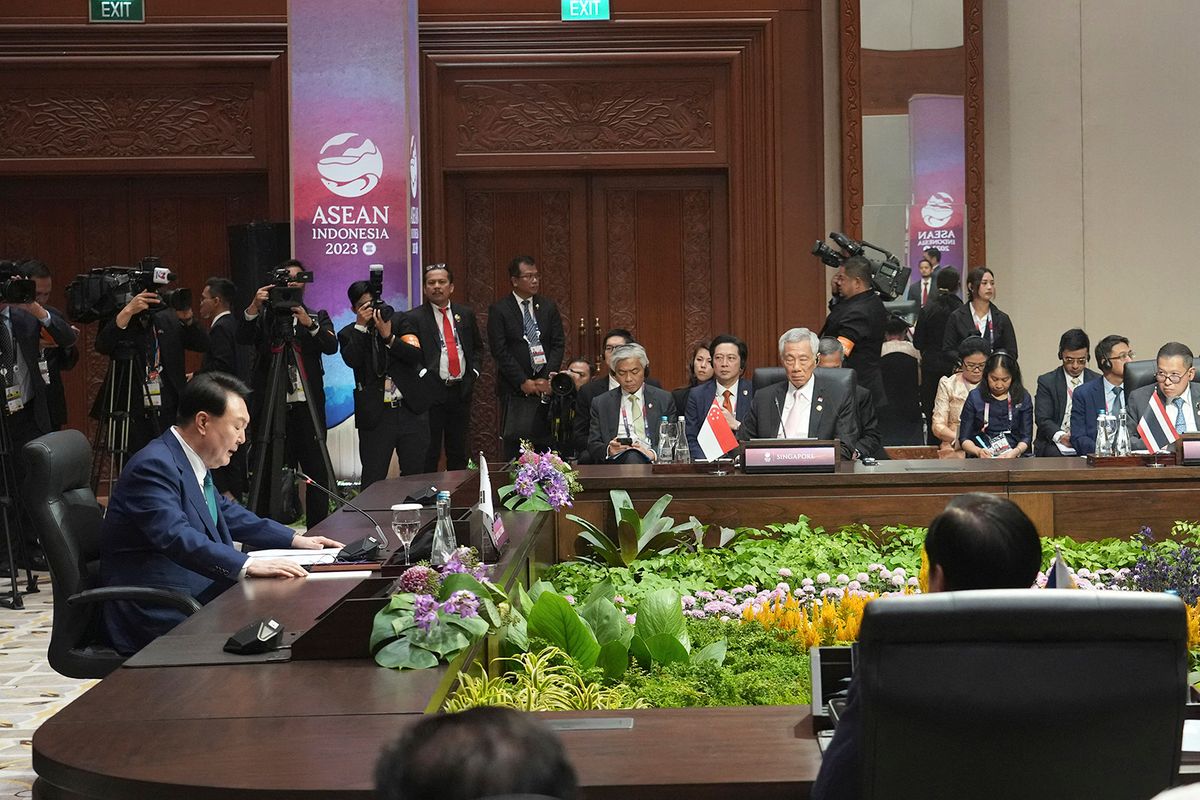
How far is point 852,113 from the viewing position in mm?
8430

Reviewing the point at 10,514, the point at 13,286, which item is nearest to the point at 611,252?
the point at 13,286

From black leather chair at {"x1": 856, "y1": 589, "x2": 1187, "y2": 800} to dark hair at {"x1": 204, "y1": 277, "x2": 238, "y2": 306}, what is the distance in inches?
252

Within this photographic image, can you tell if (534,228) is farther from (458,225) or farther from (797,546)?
(797,546)

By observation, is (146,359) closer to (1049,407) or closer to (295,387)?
(295,387)

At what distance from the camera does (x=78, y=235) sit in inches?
348

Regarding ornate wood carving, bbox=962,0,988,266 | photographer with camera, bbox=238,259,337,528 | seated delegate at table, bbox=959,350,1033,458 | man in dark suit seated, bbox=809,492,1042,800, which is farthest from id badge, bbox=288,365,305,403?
man in dark suit seated, bbox=809,492,1042,800

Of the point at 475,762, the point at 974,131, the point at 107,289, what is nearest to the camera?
the point at 475,762

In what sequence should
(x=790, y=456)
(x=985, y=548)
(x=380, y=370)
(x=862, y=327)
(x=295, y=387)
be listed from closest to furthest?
(x=985, y=548), (x=790, y=456), (x=295, y=387), (x=862, y=327), (x=380, y=370)

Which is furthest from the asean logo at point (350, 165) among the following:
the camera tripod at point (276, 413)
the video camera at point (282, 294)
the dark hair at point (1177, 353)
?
the dark hair at point (1177, 353)

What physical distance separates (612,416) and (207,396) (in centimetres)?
296

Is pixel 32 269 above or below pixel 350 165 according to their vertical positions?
below

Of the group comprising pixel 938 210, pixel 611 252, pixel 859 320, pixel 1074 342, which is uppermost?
pixel 938 210

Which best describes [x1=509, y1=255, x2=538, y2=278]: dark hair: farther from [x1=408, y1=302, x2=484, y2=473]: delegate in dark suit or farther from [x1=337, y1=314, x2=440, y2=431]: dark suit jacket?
[x1=337, y1=314, x2=440, y2=431]: dark suit jacket

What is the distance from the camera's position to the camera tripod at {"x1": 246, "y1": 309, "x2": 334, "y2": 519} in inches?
245
